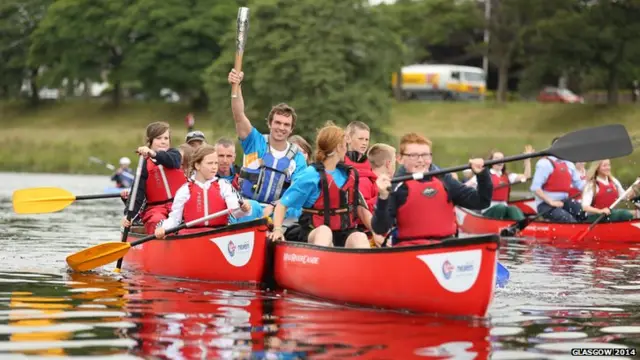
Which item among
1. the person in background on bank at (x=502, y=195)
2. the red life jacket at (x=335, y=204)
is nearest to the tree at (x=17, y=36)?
the person in background on bank at (x=502, y=195)

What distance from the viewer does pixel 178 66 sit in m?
63.6

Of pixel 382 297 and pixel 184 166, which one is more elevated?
pixel 184 166

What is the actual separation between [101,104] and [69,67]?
9.74 feet

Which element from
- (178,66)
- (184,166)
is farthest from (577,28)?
(184,166)

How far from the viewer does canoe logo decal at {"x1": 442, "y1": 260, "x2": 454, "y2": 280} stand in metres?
9.27

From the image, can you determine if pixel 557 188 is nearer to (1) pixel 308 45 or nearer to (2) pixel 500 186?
(2) pixel 500 186

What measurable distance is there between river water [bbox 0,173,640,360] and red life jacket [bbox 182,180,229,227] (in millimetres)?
670

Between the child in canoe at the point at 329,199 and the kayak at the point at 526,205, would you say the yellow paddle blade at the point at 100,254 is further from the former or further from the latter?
the kayak at the point at 526,205

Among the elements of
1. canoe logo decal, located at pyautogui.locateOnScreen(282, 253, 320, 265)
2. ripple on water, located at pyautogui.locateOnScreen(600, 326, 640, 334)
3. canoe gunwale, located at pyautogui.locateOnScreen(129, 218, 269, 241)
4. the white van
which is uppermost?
the white van

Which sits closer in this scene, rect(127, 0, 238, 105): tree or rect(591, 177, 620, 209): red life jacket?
rect(591, 177, 620, 209): red life jacket

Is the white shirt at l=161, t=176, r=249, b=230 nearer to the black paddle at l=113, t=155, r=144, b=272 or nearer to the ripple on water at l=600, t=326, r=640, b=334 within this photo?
the black paddle at l=113, t=155, r=144, b=272

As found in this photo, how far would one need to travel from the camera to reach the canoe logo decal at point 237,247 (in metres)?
11.4

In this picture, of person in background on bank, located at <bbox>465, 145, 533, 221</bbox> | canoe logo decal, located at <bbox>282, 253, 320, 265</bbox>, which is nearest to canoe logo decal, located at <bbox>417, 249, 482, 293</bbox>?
canoe logo decal, located at <bbox>282, 253, 320, 265</bbox>

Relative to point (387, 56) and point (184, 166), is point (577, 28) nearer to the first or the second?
point (387, 56)
